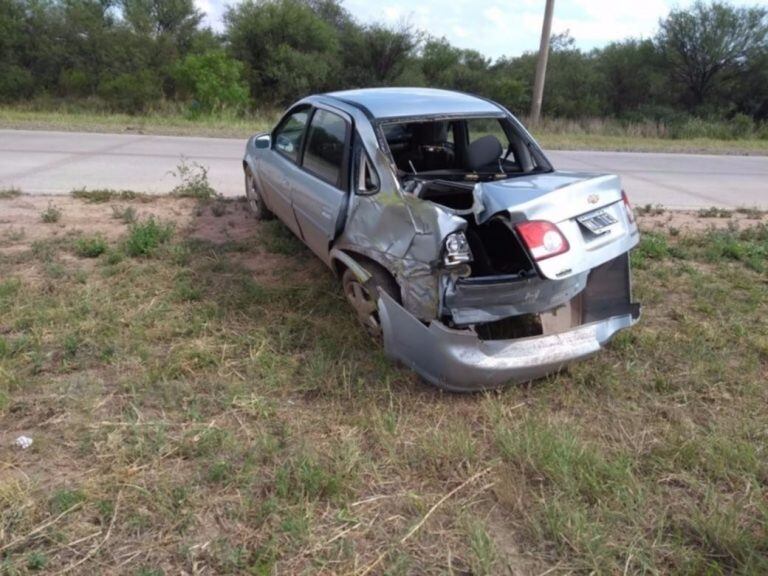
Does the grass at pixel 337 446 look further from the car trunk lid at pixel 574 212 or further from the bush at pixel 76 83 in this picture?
the bush at pixel 76 83

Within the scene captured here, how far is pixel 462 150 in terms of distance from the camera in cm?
533

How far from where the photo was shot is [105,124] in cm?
1677

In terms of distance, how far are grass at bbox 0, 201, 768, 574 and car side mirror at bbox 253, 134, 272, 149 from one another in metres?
1.91

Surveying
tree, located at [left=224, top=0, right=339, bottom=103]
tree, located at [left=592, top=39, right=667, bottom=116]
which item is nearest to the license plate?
tree, located at [left=224, top=0, right=339, bottom=103]

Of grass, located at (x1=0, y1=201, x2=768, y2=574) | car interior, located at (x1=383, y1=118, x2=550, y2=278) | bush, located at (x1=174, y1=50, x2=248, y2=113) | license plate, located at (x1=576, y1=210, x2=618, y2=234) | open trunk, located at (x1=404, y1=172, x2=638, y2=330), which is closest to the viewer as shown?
grass, located at (x1=0, y1=201, x2=768, y2=574)

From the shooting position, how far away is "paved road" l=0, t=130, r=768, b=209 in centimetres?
930

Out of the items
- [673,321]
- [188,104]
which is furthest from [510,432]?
[188,104]

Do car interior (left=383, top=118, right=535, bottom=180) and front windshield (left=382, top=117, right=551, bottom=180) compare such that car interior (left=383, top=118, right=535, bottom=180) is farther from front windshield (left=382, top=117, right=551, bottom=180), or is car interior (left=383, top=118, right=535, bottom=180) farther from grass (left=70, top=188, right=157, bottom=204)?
grass (left=70, top=188, right=157, bottom=204)

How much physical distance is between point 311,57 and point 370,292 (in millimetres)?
29308

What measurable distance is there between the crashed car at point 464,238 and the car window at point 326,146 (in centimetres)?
2

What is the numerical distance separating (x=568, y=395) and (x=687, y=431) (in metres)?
0.66

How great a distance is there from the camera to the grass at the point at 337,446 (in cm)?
259

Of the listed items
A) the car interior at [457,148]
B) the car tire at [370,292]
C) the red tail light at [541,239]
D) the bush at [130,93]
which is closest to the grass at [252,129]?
the bush at [130,93]

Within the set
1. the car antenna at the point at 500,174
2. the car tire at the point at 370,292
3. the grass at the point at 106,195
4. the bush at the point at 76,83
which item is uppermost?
the bush at the point at 76,83
